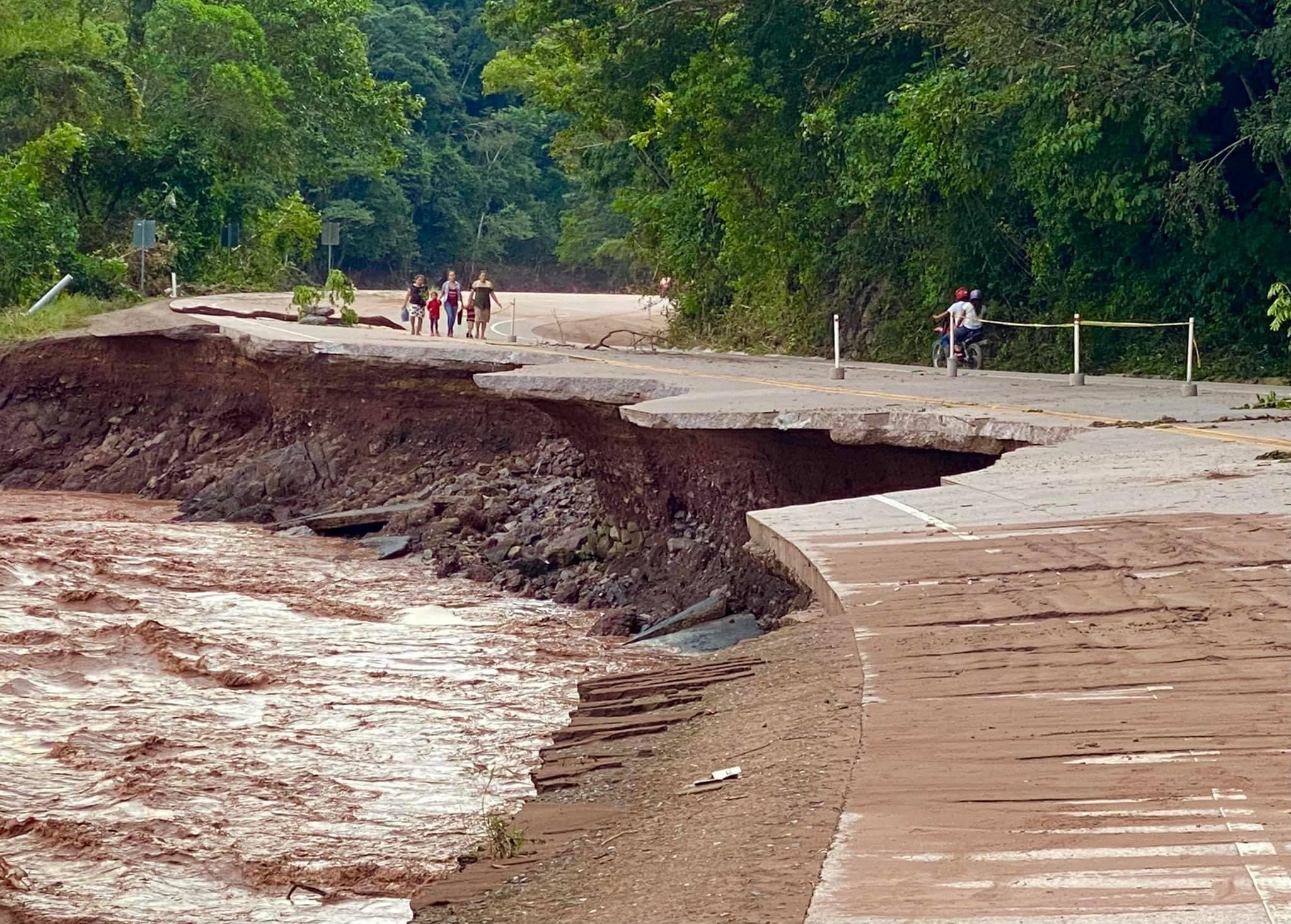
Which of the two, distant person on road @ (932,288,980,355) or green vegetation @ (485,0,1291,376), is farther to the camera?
distant person on road @ (932,288,980,355)

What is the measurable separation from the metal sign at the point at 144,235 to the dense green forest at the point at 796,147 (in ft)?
6.16

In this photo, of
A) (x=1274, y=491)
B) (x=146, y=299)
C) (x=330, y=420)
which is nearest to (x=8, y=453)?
(x=330, y=420)

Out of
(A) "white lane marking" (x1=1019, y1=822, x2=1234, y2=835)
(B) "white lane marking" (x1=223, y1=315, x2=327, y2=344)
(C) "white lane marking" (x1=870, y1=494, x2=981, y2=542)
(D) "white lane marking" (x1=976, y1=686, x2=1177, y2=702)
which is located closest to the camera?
(A) "white lane marking" (x1=1019, y1=822, x2=1234, y2=835)

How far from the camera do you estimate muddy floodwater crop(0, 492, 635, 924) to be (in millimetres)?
9562

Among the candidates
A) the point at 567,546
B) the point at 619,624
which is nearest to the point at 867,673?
the point at 619,624

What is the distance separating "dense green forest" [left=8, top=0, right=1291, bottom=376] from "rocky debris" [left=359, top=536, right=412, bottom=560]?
973 cm

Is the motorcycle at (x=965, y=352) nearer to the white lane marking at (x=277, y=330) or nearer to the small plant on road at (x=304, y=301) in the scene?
the white lane marking at (x=277, y=330)

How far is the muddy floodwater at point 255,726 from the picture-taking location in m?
9.56

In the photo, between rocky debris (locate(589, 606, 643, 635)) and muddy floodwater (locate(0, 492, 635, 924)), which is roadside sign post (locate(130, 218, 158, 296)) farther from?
rocky debris (locate(589, 606, 643, 635))

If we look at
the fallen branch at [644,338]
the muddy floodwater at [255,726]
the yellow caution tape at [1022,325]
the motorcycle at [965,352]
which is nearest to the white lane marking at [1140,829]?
the muddy floodwater at [255,726]

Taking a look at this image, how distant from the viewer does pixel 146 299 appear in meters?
41.6

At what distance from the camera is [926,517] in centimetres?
998

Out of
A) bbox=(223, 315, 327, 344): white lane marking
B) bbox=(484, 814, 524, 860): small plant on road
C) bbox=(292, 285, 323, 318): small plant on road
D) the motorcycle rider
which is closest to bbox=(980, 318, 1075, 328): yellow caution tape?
the motorcycle rider

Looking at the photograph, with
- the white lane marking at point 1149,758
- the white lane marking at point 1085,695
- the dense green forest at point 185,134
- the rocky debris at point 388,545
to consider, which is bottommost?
the rocky debris at point 388,545
